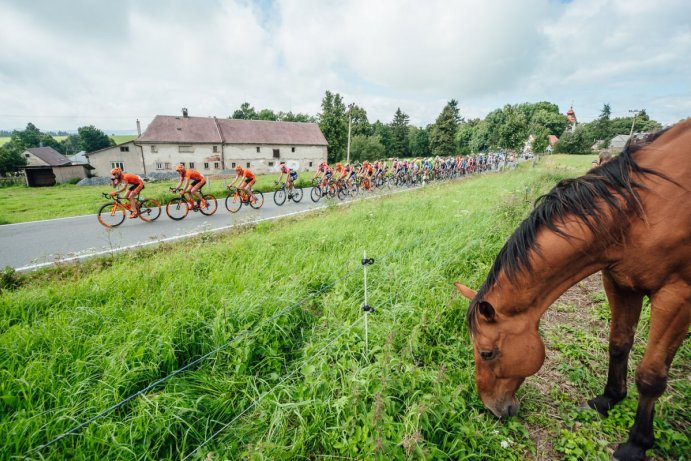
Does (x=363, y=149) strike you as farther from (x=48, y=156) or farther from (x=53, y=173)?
(x=48, y=156)

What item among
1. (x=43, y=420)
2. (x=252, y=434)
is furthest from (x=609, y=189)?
(x=43, y=420)

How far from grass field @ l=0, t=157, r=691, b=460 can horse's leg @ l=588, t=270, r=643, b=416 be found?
4.4 inches

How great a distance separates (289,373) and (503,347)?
1.74 metres

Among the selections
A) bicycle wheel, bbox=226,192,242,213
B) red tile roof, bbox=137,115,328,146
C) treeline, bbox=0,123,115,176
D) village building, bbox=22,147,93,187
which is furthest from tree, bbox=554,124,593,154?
treeline, bbox=0,123,115,176

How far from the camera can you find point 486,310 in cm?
192

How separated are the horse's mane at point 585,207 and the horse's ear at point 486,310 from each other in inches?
2.5

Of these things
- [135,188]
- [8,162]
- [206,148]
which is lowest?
[135,188]

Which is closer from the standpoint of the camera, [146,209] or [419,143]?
[146,209]

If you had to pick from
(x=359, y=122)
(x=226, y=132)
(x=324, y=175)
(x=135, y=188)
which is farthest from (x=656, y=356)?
(x=359, y=122)

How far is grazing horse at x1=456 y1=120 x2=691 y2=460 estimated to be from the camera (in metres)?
1.81

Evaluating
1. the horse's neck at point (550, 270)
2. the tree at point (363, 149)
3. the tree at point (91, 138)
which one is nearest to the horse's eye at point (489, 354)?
the horse's neck at point (550, 270)

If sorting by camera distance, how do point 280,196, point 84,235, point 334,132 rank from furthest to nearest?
point 334,132
point 280,196
point 84,235

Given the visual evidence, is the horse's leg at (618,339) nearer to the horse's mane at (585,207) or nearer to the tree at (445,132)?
the horse's mane at (585,207)

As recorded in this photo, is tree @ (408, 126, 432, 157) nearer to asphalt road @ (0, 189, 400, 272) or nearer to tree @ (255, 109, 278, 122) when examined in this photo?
tree @ (255, 109, 278, 122)
